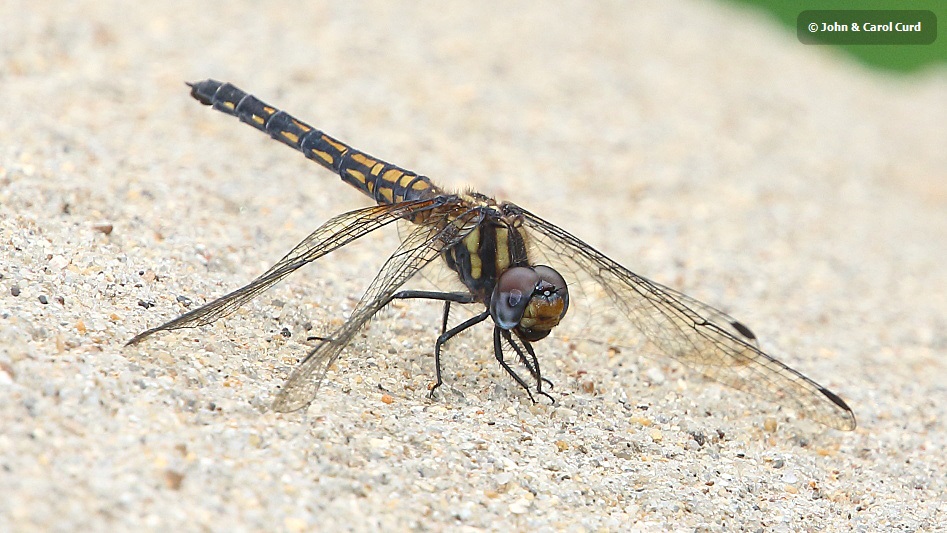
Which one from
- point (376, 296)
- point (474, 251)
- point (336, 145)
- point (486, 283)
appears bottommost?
point (376, 296)

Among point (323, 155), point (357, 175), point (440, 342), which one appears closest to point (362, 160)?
point (357, 175)

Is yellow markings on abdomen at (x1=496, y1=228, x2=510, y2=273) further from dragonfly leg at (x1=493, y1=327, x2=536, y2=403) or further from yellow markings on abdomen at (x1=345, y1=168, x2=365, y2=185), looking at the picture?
yellow markings on abdomen at (x1=345, y1=168, x2=365, y2=185)

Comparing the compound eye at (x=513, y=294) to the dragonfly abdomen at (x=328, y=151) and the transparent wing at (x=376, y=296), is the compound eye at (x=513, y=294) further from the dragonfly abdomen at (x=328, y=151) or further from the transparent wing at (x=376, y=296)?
the dragonfly abdomen at (x=328, y=151)

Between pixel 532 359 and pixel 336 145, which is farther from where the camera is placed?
pixel 336 145

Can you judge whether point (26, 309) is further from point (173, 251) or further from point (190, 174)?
point (190, 174)

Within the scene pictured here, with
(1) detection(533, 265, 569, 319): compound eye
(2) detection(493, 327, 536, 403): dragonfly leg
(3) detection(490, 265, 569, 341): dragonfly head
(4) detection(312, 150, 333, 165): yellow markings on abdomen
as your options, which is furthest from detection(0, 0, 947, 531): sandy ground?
(4) detection(312, 150, 333, 165): yellow markings on abdomen

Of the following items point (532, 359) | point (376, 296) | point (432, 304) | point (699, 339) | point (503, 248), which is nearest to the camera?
point (376, 296)

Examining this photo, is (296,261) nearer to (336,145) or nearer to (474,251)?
(474,251)

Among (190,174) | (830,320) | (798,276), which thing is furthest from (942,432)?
(190,174)
